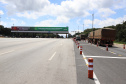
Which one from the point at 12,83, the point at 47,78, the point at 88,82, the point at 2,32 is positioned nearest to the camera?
the point at 12,83

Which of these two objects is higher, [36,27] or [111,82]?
[36,27]

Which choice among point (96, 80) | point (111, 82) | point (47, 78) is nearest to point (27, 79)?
point (47, 78)

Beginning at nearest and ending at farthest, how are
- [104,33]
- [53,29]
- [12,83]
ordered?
[12,83] < [104,33] < [53,29]

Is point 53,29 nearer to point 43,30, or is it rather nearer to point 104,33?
point 43,30

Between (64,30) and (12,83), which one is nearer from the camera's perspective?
(12,83)

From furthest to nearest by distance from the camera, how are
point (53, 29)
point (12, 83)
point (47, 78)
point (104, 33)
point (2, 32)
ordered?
point (2, 32) < point (53, 29) < point (104, 33) < point (47, 78) < point (12, 83)

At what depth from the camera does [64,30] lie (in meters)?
85.0

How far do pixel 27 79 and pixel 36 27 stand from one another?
273ft

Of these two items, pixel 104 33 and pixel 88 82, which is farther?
pixel 104 33

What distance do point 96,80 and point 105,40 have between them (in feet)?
69.9

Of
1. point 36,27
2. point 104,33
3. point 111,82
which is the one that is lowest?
point 111,82

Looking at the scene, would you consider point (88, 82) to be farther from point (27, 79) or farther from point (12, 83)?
point (12, 83)

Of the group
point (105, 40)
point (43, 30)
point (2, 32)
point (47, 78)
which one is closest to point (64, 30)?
point (43, 30)

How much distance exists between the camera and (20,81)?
15.8ft
